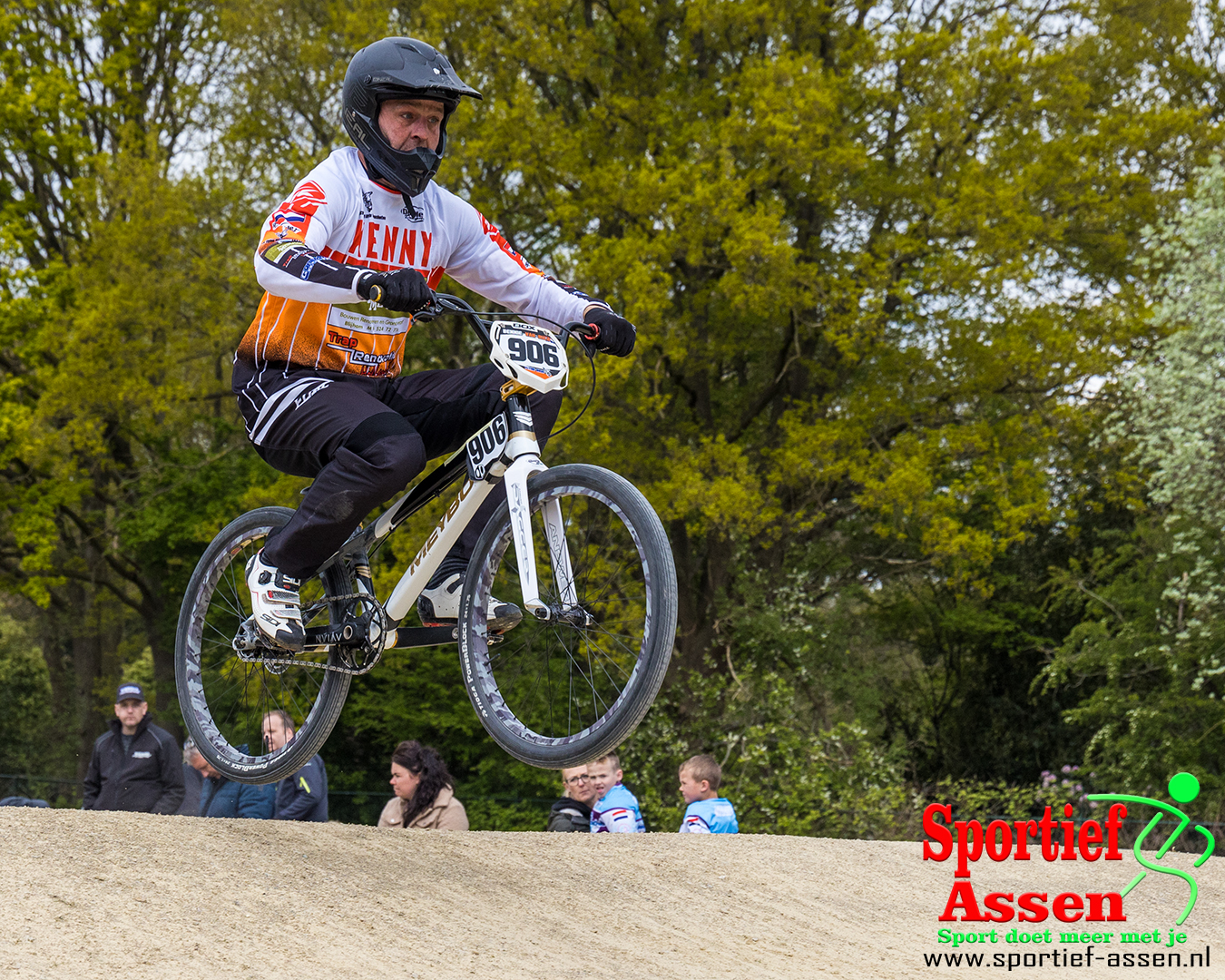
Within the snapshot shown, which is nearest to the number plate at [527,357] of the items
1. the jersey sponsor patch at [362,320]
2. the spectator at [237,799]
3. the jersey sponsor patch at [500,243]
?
the jersey sponsor patch at [362,320]

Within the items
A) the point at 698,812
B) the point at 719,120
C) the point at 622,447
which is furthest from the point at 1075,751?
the point at 698,812

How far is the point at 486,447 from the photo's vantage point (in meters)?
4.23

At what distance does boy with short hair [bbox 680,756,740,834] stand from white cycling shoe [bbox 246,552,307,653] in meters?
3.65

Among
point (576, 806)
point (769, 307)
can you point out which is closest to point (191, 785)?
point (576, 806)

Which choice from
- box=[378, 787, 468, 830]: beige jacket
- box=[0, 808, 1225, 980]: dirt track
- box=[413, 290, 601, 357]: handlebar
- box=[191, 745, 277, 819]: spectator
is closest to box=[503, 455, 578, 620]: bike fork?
box=[413, 290, 601, 357]: handlebar

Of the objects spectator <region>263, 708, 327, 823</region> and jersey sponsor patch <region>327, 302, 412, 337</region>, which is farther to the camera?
spectator <region>263, 708, 327, 823</region>

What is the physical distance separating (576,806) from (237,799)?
2040 mm

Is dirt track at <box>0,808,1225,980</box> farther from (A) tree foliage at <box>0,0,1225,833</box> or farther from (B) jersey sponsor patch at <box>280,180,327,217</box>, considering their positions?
(A) tree foliage at <box>0,0,1225,833</box>

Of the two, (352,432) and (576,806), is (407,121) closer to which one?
(352,432)

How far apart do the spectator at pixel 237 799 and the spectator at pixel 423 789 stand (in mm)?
766

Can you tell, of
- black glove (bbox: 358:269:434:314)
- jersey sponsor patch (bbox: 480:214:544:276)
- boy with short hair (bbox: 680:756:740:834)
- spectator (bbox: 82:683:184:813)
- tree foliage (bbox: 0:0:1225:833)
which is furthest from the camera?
tree foliage (bbox: 0:0:1225:833)

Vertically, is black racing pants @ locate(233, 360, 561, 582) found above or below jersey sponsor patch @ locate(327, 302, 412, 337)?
below

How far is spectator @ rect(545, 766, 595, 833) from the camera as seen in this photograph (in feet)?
24.8

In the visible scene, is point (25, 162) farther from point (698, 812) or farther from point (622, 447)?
point (698, 812)
